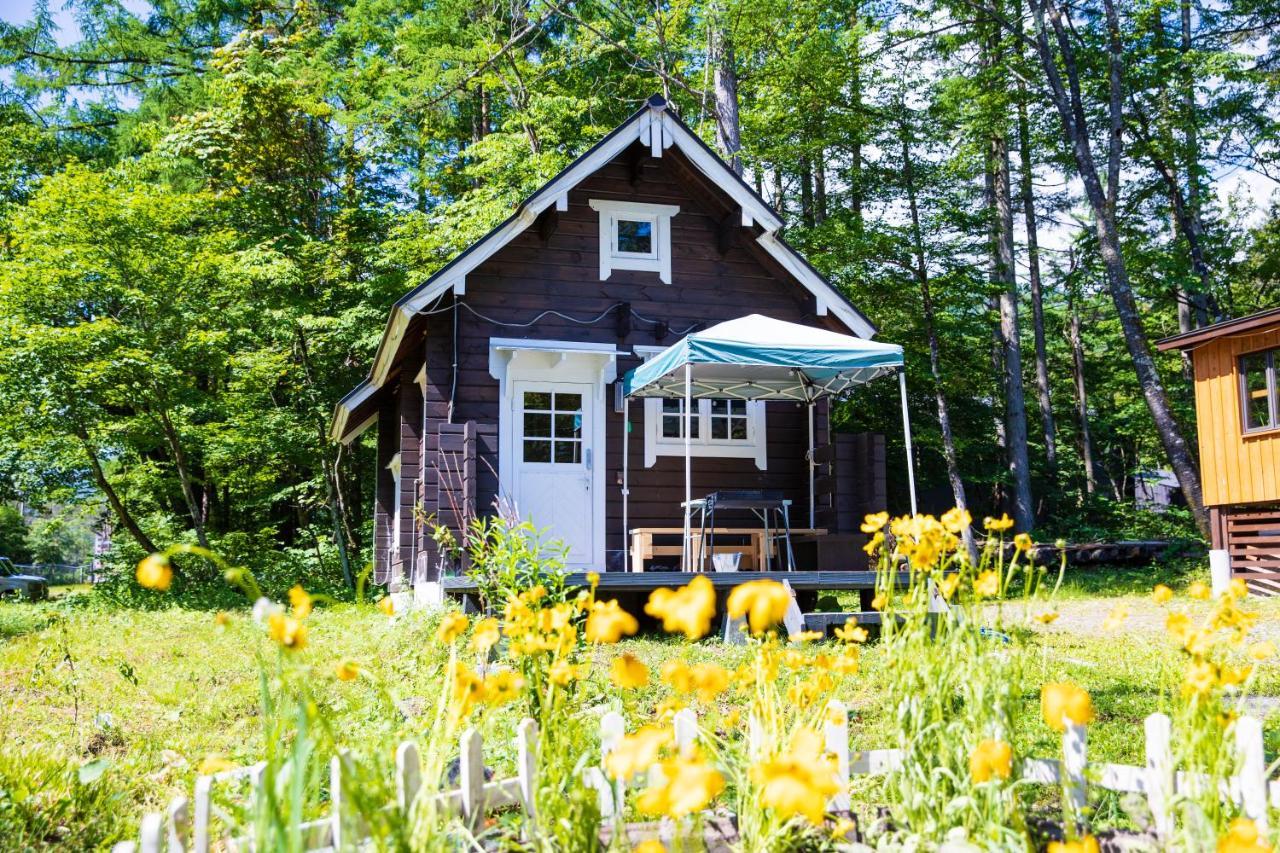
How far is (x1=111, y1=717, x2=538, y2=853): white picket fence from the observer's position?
2.09 meters

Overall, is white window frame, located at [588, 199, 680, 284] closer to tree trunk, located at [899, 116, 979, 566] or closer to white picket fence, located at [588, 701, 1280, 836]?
white picket fence, located at [588, 701, 1280, 836]

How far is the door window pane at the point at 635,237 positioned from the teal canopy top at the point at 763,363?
155 cm

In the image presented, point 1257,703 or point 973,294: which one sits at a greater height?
point 973,294

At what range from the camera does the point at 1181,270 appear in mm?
19016

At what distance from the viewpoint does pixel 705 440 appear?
426 inches

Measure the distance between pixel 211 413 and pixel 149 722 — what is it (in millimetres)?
12607

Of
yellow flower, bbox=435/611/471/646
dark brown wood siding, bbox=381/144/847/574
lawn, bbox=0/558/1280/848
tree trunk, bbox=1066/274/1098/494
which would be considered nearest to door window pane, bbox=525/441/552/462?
dark brown wood siding, bbox=381/144/847/574

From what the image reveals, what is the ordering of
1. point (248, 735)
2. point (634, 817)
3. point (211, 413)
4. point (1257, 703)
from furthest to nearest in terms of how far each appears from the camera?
point (211, 413), point (1257, 703), point (248, 735), point (634, 817)

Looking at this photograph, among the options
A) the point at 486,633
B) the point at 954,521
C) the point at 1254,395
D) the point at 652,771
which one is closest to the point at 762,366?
the point at 954,521

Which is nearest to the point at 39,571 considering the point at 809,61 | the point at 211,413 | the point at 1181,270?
the point at 211,413

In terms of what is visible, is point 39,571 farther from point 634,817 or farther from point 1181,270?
point 634,817

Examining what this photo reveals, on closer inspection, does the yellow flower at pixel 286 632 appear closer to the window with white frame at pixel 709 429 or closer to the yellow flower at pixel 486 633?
the yellow flower at pixel 486 633

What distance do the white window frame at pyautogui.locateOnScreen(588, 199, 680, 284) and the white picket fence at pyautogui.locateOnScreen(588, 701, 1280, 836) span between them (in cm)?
Answer: 831

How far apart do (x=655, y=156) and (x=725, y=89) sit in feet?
24.0
